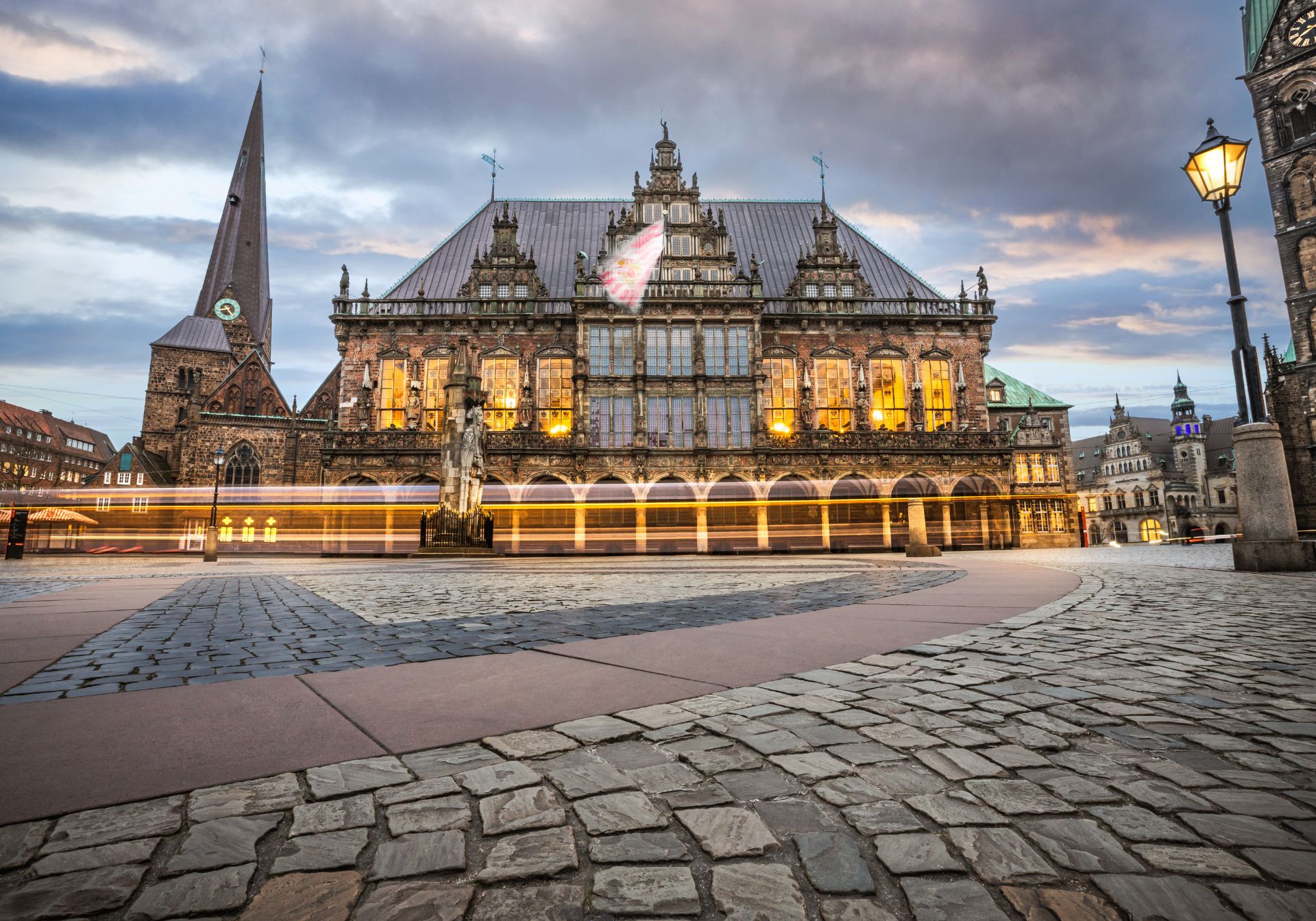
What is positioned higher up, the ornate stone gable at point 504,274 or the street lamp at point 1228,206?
the ornate stone gable at point 504,274

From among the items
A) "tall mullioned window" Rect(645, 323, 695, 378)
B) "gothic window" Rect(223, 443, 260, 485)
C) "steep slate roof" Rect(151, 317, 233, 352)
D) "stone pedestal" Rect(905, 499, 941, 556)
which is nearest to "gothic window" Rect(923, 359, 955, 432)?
"tall mullioned window" Rect(645, 323, 695, 378)

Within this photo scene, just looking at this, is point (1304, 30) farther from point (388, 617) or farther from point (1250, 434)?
point (388, 617)

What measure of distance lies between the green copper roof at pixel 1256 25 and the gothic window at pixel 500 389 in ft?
164

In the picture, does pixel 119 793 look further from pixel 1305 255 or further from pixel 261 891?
pixel 1305 255

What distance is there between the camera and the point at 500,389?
32.0 metres

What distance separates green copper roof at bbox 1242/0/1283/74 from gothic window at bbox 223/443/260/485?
6663 centimetres

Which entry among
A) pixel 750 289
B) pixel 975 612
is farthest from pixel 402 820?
pixel 750 289

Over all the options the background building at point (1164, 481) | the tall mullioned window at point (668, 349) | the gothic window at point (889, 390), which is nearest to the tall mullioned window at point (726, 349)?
the tall mullioned window at point (668, 349)

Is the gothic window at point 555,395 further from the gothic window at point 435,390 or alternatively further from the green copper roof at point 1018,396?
the green copper roof at point 1018,396

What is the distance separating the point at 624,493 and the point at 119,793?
28.3 meters

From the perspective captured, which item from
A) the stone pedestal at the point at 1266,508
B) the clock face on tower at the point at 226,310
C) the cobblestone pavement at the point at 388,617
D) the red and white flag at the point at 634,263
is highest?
the clock face on tower at the point at 226,310

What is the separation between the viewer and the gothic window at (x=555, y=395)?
1248 inches

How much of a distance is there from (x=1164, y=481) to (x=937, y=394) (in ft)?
192

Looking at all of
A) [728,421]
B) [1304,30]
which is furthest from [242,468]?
[1304,30]
